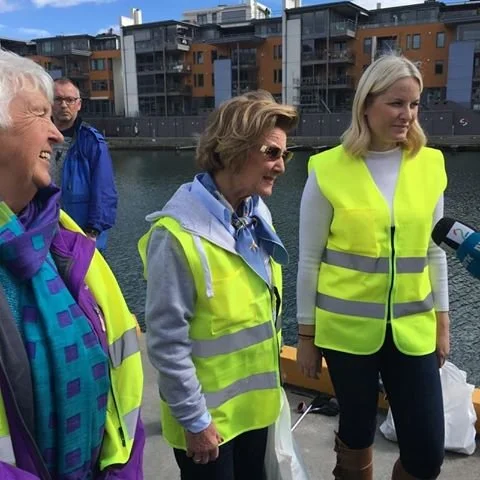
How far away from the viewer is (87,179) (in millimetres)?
3516

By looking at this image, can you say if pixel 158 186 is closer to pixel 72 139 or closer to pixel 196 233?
pixel 72 139

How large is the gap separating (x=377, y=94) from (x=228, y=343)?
1.01 meters

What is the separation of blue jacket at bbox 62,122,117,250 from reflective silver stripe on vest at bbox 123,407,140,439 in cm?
237

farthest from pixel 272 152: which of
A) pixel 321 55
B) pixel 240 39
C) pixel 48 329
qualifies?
pixel 240 39

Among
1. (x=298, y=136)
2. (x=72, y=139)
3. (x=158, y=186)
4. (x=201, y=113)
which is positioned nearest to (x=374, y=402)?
(x=72, y=139)

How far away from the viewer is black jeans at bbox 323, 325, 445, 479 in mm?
1758

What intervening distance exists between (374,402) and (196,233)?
0.92m

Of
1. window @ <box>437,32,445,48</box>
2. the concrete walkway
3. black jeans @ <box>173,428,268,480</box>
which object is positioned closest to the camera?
black jeans @ <box>173,428,268,480</box>

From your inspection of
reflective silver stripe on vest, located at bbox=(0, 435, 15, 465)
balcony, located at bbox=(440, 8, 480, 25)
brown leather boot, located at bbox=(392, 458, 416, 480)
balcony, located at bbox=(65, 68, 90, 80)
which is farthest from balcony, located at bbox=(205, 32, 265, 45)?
reflective silver stripe on vest, located at bbox=(0, 435, 15, 465)

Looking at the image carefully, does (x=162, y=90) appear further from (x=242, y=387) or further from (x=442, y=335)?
(x=242, y=387)

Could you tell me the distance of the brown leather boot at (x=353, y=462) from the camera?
192 centimetres

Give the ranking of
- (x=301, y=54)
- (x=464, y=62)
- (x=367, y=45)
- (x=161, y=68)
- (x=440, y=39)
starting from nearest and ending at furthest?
(x=464, y=62)
(x=440, y=39)
(x=367, y=45)
(x=301, y=54)
(x=161, y=68)

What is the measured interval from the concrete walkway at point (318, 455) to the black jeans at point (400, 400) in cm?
58

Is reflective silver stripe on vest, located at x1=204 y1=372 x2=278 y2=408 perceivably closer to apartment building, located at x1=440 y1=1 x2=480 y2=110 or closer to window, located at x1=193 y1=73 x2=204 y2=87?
apartment building, located at x1=440 y1=1 x2=480 y2=110
